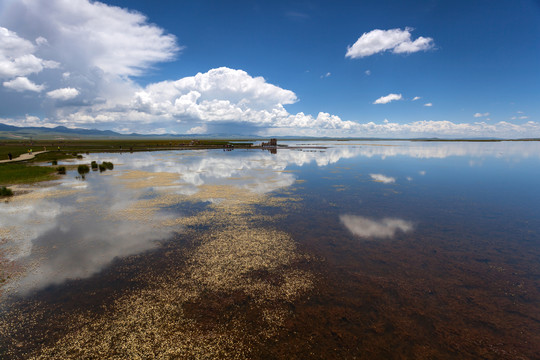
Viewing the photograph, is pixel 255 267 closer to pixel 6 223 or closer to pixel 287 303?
pixel 287 303

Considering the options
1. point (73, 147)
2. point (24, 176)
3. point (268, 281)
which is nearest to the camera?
point (268, 281)

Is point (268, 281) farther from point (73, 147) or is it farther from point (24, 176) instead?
point (73, 147)

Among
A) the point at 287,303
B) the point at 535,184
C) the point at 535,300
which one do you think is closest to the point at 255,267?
the point at 287,303

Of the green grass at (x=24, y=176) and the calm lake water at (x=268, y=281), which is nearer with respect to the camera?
the calm lake water at (x=268, y=281)

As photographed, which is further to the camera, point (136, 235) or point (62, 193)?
point (62, 193)

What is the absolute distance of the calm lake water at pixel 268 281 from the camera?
6.81 metres

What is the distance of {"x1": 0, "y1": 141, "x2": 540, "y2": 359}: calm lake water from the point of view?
22.4 feet

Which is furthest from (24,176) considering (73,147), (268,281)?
(73,147)

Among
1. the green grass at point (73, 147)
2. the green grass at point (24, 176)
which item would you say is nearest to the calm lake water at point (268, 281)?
the green grass at point (24, 176)

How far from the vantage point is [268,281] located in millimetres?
9609

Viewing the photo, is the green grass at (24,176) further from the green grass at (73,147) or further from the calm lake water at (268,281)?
the green grass at (73,147)

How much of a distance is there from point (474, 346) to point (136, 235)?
15.5m

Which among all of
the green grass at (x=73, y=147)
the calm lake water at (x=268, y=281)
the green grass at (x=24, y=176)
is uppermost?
the green grass at (x=73, y=147)

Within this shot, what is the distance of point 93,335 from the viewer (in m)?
6.94
